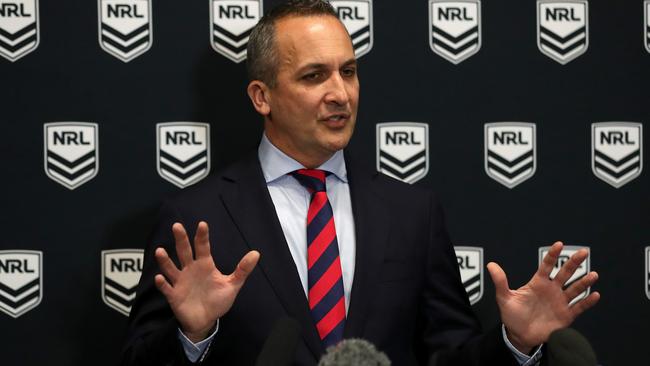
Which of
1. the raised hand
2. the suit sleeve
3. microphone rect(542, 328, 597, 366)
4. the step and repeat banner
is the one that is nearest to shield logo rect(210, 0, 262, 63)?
the step and repeat banner

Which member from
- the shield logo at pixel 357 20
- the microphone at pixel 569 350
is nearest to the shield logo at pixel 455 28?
the shield logo at pixel 357 20

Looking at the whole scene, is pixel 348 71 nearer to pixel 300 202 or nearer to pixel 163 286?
pixel 300 202

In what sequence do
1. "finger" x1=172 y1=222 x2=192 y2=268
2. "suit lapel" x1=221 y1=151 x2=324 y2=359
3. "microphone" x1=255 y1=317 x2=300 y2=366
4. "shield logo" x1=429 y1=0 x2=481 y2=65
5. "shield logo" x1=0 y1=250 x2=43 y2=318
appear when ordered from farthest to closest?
"shield logo" x1=429 y1=0 x2=481 y2=65
"shield logo" x1=0 y1=250 x2=43 y2=318
"suit lapel" x1=221 y1=151 x2=324 y2=359
"finger" x1=172 y1=222 x2=192 y2=268
"microphone" x1=255 y1=317 x2=300 y2=366

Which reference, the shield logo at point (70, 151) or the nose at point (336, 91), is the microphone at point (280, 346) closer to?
the nose at point (336, 91)

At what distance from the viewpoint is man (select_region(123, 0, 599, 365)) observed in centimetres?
180

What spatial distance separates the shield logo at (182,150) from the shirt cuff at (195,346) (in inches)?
22.7

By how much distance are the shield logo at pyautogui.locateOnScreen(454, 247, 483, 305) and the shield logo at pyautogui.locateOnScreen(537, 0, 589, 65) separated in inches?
21.6

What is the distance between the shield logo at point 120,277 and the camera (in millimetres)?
2121

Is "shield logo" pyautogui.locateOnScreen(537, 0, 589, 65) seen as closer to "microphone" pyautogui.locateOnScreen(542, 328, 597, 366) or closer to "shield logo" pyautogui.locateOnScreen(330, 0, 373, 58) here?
"shield logo" pyautogui.locateOnScreen(330, 0, 373, 58)

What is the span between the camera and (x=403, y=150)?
2.18 meters

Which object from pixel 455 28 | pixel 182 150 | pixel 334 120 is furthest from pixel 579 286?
pixel 182 150

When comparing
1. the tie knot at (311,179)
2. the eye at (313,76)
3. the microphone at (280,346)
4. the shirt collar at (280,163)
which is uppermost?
the eye at (313,76)

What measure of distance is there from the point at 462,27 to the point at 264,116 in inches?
22.2

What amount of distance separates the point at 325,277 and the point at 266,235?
0.16 meters
